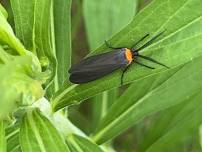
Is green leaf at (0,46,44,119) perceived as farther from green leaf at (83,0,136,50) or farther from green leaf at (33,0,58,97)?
green leaf at (83,0,136,50)

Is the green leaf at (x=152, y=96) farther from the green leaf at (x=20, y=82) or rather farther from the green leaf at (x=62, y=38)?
the green leaf at (x=20, y=82)

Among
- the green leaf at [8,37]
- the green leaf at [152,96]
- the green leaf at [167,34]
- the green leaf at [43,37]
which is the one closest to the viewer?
the green leaf at [8,37]

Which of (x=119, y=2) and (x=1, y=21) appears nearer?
(x=1, y=21)

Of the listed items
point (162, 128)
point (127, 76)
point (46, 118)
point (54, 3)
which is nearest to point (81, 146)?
point (46, 118)

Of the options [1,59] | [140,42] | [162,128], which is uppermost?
[1,59]

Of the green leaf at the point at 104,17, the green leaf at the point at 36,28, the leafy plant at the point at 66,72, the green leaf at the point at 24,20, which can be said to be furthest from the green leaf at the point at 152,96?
the green leaf at the point at 24,20

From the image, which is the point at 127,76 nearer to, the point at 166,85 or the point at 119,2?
the point at 166,85
